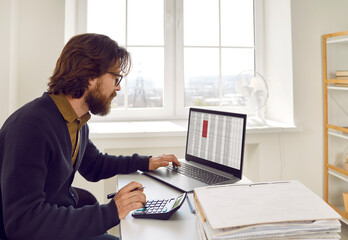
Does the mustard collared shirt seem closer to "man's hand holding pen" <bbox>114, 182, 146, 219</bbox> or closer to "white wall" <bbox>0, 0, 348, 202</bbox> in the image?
"man's hand holding pen" <bbox>114, 182, 146, 219</bbox>

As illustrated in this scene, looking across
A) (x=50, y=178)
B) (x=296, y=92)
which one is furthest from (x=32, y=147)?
(x=296, y=92)

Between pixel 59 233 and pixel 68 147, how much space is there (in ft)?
1.04

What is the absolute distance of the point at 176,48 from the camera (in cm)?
256

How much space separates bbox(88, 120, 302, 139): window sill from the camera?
2100mm

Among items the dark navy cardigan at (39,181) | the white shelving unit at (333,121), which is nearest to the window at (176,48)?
the white shelving unit at (333,121)

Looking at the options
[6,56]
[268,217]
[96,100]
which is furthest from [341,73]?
[6,56]

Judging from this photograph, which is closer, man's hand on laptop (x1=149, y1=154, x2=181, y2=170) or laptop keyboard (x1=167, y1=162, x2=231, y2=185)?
laptop keyboard (x1=167, y1=162, x2=231, y2=185)

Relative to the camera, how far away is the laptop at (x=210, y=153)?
4.43ft

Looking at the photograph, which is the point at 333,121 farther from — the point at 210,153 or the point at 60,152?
the point at 60,152

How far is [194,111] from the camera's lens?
5.35ft

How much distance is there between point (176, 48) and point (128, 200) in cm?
175

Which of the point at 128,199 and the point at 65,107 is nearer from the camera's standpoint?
the point at 128,199

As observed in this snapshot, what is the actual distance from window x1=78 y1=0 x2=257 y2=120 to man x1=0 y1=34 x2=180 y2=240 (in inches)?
46.8

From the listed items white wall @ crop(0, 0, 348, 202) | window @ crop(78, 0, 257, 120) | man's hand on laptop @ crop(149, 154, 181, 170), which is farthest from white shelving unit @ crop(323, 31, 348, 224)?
man's hand on laptop @ crop(149, 154, 181, 170)
